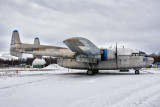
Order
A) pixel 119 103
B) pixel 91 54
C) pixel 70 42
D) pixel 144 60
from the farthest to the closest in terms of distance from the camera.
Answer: pixel 144 60
pixel 91 54
pixel 70 42
pixel 119 103

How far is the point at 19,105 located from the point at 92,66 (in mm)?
11911

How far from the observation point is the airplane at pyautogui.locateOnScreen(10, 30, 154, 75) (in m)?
14.4

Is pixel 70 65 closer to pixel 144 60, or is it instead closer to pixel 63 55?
pixel 63 55

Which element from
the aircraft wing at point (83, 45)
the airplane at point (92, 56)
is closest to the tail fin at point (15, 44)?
the airplane at point (92, 56)

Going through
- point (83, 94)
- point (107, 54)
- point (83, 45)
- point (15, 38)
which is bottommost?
point (83, 94)

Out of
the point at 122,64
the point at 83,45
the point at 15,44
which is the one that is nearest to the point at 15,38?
the point at 15,44

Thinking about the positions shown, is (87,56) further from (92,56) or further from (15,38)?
(15,38)

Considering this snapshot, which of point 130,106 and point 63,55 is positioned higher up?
point 63,55

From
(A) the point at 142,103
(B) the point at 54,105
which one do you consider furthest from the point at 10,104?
(A) the point at 142,103

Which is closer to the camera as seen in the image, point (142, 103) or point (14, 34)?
point (142, 103)

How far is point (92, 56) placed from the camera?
46.6ft

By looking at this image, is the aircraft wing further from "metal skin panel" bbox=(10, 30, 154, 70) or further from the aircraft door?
the aircraft door

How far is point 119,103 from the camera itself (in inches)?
179

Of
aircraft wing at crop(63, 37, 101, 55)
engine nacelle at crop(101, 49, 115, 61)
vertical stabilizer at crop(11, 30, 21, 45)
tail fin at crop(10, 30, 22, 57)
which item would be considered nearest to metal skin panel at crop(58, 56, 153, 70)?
engine nacelle at crop(101, 49, 115, 61)
